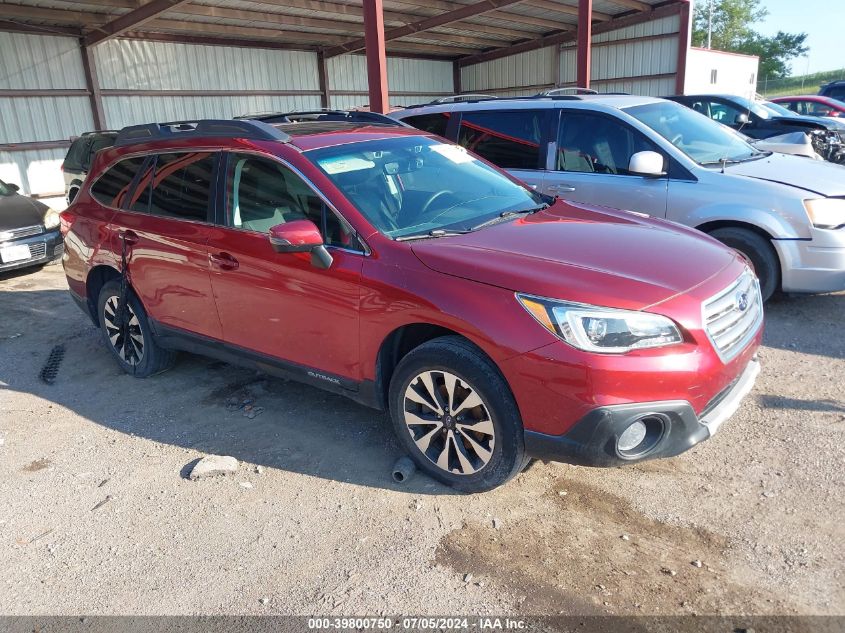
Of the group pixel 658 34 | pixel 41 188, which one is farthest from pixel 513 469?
pixel 658 34

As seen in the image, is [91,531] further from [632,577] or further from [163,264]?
[632,577]

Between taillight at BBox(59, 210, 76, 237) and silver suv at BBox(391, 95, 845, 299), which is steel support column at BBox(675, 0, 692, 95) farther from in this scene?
taillight at BBox(59, 210, 76, 237)

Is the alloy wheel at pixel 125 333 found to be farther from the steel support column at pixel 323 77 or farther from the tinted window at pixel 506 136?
the steel support column at pixel 323 77

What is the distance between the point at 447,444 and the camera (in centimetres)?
327

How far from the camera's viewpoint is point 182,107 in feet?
53.8

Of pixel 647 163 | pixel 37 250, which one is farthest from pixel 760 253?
pixel 37 250

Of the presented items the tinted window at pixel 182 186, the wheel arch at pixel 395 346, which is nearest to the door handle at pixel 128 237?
the tinted window at pixel 182 186

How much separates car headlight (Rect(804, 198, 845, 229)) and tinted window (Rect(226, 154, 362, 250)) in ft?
12.5

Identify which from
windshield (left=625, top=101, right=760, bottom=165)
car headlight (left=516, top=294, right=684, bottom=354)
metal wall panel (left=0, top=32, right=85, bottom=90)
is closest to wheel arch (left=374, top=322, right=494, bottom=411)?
car headlight (left=516, top=294, right=684, bottom=354)

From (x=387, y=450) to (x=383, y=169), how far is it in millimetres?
1646

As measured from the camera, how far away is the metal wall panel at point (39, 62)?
1313 centimetres

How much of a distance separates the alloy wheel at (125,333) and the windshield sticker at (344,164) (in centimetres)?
218

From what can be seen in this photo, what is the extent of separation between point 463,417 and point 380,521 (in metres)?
0.64

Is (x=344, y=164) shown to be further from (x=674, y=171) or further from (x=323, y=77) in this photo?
(x=323, y=77)
